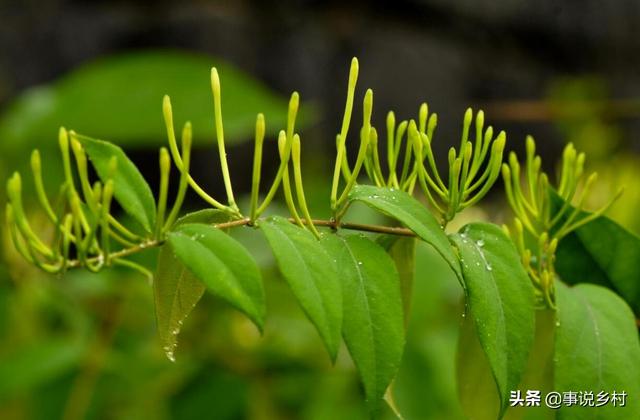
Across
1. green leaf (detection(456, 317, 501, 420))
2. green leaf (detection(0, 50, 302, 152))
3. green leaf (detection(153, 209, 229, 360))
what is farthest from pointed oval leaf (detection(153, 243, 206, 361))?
green leaf (detection(0, 50, 302, 152))

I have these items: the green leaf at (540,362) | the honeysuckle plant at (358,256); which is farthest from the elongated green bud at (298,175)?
the green leaf at (540,362)

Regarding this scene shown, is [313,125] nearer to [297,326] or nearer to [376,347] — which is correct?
[297,326]

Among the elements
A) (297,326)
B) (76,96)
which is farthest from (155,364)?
(76,96)

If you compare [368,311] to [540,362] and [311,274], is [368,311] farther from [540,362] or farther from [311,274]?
[540,362]

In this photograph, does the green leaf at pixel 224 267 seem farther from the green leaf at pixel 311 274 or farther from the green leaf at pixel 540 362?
the green leaf at pixel 540 362

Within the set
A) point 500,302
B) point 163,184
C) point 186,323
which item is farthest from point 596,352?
point 186,323

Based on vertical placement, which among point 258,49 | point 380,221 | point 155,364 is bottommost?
point 155,364
